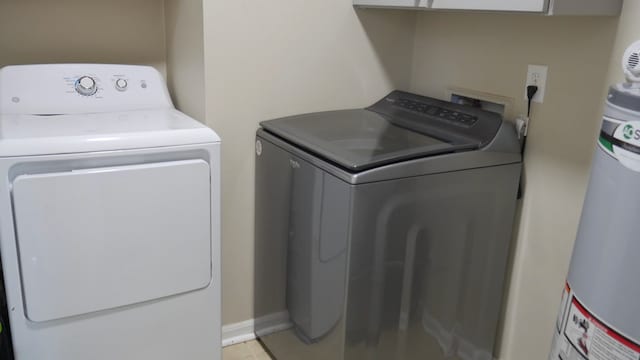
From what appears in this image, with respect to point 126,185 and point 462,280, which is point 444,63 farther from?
point 126,185

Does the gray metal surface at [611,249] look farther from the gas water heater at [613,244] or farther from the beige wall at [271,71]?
the beige wall at [271,71]

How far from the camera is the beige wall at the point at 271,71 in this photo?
6.02 ft

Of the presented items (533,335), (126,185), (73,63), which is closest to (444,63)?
(533,335)

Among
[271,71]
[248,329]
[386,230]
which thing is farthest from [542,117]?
[248,329]

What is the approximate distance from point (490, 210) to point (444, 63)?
2.07 ft

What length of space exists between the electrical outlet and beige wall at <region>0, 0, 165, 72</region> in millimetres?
1387

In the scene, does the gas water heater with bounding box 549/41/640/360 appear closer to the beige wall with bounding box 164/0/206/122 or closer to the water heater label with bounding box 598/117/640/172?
the water heater label with bounding box 598/117/640/172

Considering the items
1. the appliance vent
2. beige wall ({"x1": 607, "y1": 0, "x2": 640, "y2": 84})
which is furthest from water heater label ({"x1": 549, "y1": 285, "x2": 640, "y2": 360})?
beige wall ({"x1": 607, "y1": 0, "x2": 640, "y2": 84})

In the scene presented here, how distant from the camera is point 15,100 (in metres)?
1.83

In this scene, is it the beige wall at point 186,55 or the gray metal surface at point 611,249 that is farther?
the beige wall at point 186,55

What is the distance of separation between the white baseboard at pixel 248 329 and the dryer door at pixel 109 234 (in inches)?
16.3

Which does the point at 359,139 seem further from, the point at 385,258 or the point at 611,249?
the point at 611,249

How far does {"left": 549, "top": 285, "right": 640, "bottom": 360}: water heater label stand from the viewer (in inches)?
44.0

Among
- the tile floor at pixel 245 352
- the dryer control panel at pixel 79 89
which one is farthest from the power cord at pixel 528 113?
the dryer control panel at pixel 79 89
